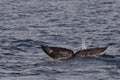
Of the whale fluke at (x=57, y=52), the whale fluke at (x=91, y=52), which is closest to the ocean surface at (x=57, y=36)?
the whale fluke at (x=57, y=52)

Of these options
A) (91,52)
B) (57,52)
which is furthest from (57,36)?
(57,52)

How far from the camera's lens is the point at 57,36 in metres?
37.7

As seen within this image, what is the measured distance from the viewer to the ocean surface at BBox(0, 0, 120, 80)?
26.7m

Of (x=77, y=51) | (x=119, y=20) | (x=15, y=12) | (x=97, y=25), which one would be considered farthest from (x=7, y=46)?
(x=15, y=12)

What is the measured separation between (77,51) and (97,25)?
12383 millimetres

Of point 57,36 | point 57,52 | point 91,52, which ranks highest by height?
point 57,52

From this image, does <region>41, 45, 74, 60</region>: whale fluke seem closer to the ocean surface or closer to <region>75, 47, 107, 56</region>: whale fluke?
the ocean surface

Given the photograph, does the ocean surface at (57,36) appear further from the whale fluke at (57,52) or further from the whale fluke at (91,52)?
the whale fluke at (91,52)

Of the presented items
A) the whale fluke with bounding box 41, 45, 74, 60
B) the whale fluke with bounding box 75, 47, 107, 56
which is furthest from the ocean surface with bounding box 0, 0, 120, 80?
the whale fluke with bounding box 75, 47, 107, 56

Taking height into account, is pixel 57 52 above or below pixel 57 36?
above

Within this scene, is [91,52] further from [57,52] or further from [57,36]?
[57,36]

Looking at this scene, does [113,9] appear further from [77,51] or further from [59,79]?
[59,79]

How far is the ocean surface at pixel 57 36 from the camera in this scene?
87.5ft

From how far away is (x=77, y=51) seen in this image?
3102 cm
